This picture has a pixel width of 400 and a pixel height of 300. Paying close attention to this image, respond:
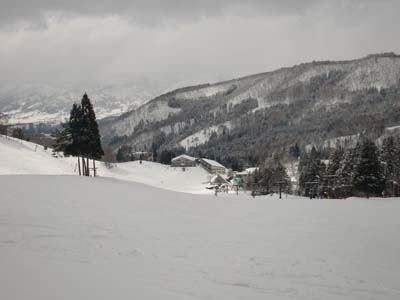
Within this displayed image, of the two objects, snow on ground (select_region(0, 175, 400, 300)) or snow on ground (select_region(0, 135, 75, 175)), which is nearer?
snow on ground (select_region(0, 175, 400, 300))

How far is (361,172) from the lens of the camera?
47.1m

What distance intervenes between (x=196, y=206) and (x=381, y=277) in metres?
16.6

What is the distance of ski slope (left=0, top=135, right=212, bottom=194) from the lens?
191ft

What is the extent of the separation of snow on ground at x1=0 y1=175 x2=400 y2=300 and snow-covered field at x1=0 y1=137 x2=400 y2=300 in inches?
1.3

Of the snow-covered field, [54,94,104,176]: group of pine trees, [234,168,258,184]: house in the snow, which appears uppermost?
[54,94,104,176]: group of pine trees

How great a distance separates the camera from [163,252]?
11.6 metres

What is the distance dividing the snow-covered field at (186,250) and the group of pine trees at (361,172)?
24265 mm

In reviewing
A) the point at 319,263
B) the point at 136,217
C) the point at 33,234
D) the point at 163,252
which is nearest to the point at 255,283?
A: the point at 319,263

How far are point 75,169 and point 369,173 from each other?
165 ft

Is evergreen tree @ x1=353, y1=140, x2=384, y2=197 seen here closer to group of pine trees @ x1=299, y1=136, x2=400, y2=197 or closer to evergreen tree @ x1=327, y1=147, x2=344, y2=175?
group of pine trees @ x1=299, y1=136, x2=400, y2=197

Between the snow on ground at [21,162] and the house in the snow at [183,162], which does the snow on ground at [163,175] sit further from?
the snow on ground at [21,162]

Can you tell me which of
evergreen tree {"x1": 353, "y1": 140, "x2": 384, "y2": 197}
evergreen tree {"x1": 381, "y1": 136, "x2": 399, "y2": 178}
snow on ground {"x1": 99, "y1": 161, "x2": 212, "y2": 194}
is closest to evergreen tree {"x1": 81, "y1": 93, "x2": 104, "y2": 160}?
evergreen tree {"x1": 353, "y1": 140, "x2": 384, "y2": 197}

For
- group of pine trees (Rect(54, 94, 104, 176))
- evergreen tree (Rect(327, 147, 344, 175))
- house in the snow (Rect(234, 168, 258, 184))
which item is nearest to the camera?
group of pine trees (Rect(54, 94, 104, 176))

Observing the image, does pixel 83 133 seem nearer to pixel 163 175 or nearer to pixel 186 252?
pixel 186 252
